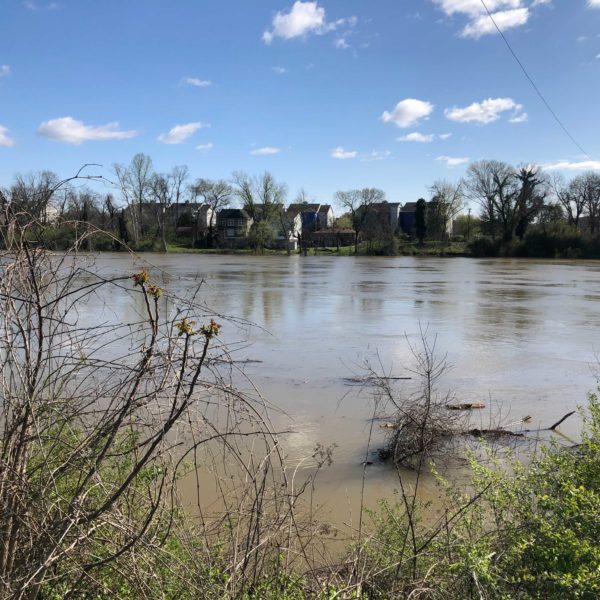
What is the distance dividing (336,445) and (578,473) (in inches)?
145

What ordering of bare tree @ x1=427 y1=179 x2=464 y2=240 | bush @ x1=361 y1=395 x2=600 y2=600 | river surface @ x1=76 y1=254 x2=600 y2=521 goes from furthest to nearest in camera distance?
1. bare tree @ x1=427 y1=179 x2=464 y2=240
2. river surface @ x1=76 y1=254 x2=600 y2=521
3. bush @ x1=361 y1=395 x2=600 y2=600

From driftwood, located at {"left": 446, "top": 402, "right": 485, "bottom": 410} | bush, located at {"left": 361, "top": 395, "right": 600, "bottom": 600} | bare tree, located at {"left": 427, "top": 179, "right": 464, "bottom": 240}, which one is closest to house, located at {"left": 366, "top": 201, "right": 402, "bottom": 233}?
bare tree, located at {"left": 427, "top": 179, "right": 464, "bottom": 240}

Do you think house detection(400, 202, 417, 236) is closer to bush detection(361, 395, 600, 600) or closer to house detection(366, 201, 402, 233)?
house detection(366, 201, 402, 233)

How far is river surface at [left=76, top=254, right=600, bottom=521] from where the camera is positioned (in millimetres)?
7242

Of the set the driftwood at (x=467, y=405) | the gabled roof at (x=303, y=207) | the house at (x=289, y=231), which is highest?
the gabled roof at (x=303, y=207)

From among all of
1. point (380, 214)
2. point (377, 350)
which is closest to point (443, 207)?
point (380, 214)

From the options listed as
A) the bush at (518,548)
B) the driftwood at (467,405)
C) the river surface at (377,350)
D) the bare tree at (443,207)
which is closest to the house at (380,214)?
the bare tree at (443,207)

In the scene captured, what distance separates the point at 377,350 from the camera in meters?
12.7

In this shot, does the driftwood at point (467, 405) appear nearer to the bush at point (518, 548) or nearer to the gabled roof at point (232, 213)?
the bush at point (518, 548)

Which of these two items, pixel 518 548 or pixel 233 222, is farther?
pixel 233 222

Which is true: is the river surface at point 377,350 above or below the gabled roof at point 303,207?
below

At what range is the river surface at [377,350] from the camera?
7.24m

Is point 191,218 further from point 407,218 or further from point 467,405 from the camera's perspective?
point 467,405

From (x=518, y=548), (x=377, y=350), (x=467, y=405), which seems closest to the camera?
(x=518, y=548)
